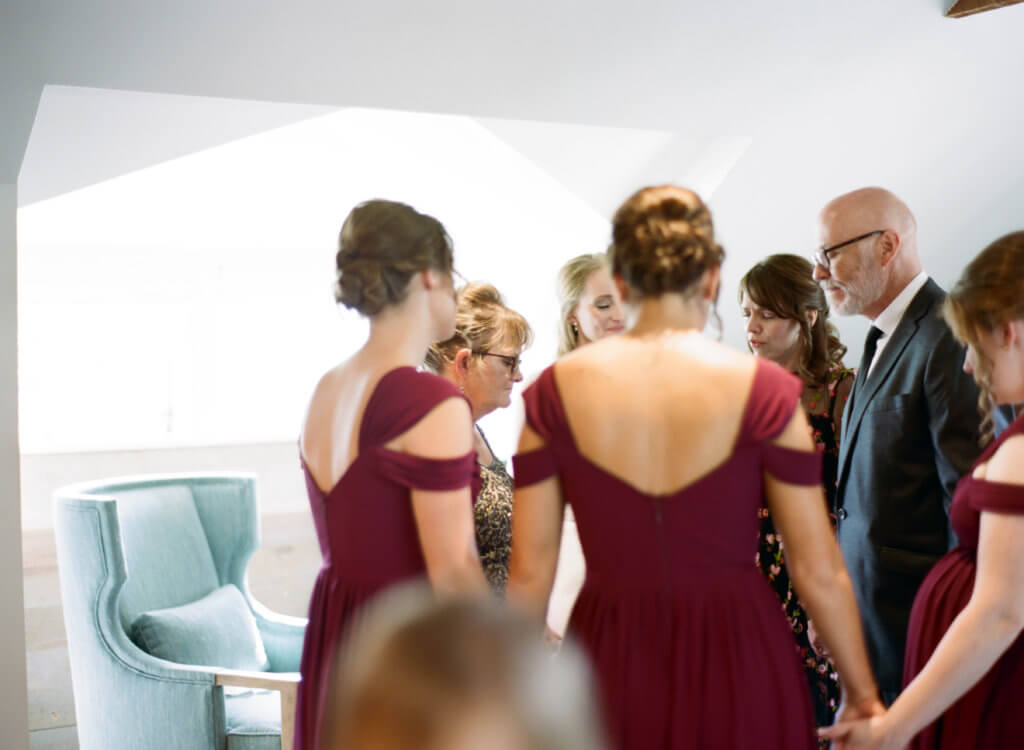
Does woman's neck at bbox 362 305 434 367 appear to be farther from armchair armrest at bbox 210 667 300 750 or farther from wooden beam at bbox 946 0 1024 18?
wooden beam at bbox 946 0 1024 18

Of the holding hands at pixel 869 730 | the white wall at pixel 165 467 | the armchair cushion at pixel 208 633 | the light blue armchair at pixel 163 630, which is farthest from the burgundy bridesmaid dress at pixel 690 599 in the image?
the white wall at pixel 165 467

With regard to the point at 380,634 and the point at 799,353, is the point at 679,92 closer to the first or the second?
the point at 799,353

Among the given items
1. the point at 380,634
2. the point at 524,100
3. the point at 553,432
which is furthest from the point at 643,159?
the point at 380,634

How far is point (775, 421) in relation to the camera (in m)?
1.57

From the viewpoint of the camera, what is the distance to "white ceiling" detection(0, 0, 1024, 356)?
10.6 ft

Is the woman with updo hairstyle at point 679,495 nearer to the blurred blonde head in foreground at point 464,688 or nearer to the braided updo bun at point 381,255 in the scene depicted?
the braided updo bun at point 381,255

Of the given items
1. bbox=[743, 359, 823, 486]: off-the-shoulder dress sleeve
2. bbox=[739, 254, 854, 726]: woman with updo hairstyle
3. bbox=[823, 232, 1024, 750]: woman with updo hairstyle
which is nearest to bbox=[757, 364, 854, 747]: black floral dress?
bbox=[739, 254, 854, 726]: woman with updo hairstyle

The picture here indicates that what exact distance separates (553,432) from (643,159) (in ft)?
11.3

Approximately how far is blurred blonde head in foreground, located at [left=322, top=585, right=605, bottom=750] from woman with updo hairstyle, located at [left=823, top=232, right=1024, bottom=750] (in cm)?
117

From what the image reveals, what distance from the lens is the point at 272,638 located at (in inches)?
142

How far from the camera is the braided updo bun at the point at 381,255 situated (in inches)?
69.9

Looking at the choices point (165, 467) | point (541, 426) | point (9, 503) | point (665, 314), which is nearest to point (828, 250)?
point (665, 314)

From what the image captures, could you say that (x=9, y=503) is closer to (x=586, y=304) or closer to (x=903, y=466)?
(x=586, y=304)

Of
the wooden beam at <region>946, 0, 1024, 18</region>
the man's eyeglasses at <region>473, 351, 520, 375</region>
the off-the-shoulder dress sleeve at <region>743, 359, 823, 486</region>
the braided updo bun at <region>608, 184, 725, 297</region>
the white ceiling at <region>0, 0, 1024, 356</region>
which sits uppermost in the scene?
the wooden beam at <region>946, 0, 1024, 18</region>
